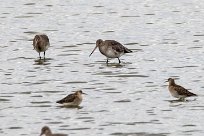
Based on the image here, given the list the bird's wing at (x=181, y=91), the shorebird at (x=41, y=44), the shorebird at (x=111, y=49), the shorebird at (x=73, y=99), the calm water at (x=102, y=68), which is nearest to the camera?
the calm water at (x=102, y=68)

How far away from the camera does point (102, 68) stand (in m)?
30.5

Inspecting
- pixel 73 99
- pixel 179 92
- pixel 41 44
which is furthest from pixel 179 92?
pixel 41 44

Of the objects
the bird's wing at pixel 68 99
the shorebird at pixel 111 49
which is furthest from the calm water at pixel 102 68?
the shorebird at pixel 111 49

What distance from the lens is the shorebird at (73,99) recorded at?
23906 millimetres

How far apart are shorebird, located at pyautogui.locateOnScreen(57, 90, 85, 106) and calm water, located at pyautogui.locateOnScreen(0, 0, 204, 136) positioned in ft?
0.84

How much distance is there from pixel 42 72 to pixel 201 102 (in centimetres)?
711

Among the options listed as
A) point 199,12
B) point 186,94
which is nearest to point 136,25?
point 199,12

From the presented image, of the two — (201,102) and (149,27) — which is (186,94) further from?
(149,27)

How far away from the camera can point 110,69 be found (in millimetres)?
30391

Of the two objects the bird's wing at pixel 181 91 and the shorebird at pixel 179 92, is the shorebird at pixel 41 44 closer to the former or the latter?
the shorebird at pixel 179 92

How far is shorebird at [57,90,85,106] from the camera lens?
2391 cm

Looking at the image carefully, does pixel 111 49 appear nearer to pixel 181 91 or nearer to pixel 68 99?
pixel 181 91

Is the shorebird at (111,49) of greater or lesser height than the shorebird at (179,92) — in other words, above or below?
above

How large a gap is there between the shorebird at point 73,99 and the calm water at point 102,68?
0.84 ft
